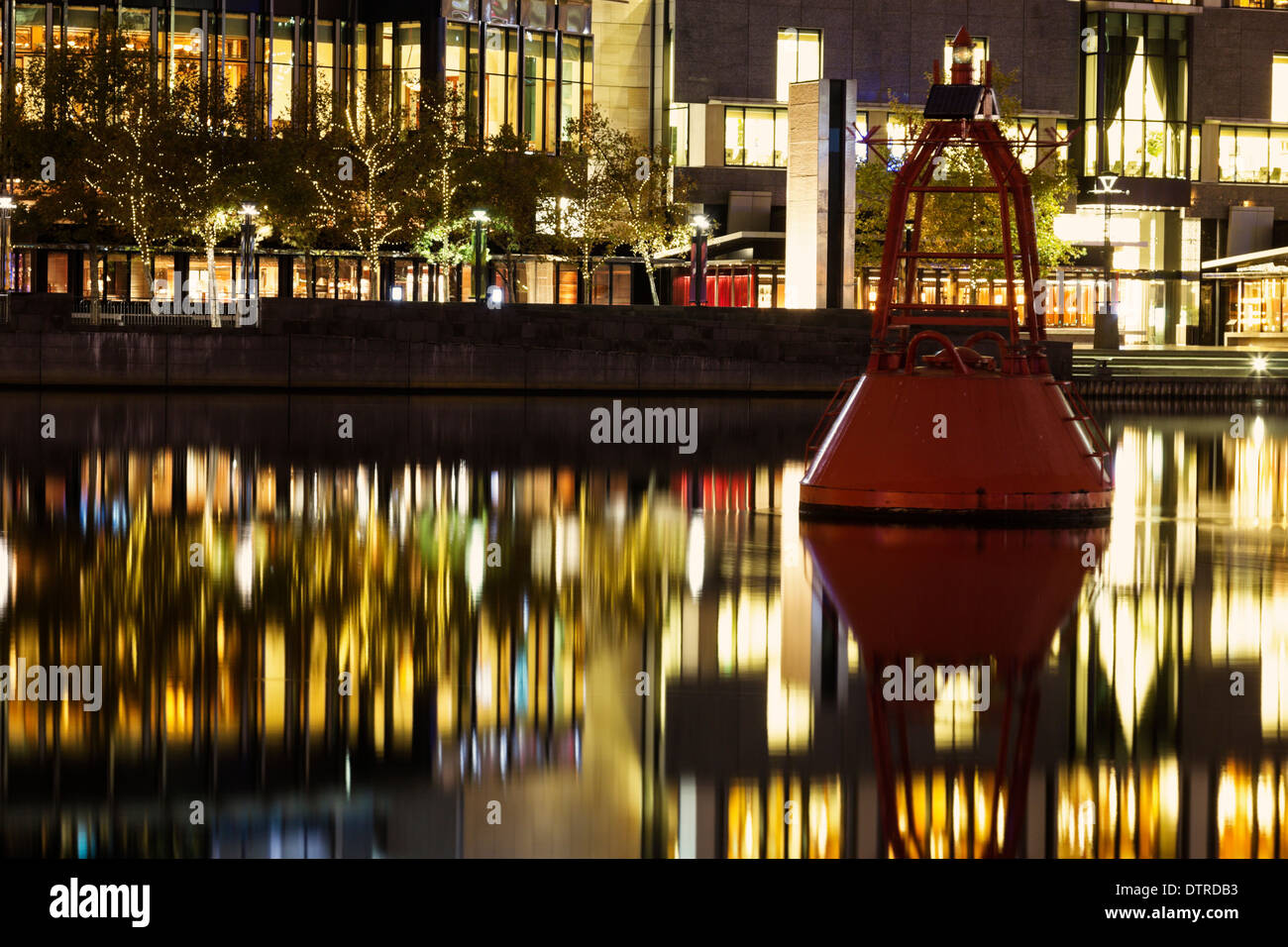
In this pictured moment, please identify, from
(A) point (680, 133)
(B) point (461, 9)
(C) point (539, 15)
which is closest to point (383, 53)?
(B) point (461, 9)

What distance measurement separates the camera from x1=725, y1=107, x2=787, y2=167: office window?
243 feet

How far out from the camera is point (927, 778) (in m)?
6.35

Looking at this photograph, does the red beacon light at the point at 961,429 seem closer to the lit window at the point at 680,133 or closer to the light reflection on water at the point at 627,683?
the light reflection on water at the point at 627,683

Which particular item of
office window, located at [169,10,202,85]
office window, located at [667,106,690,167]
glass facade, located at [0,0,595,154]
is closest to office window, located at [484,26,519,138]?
glass facade, located at [0,0,595,154]

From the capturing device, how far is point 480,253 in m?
57.5

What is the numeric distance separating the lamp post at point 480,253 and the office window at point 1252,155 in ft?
113

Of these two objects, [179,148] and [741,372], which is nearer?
[741,372]

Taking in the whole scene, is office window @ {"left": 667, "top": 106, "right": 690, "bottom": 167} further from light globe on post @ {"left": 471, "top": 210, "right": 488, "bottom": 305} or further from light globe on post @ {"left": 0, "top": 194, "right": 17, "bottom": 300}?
light globe on post @ {"left": 0, "top": 194, "right": 17, "bottom": 300}

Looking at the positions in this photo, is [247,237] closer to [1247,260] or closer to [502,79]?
[502,79]

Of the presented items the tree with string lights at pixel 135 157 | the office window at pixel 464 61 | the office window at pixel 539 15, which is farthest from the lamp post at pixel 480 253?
the office window at pixel 539 15

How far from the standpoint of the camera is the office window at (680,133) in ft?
244

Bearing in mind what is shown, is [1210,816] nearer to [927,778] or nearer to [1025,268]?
[927,778]

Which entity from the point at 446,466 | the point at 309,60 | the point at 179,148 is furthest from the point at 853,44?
the point at 446,466
